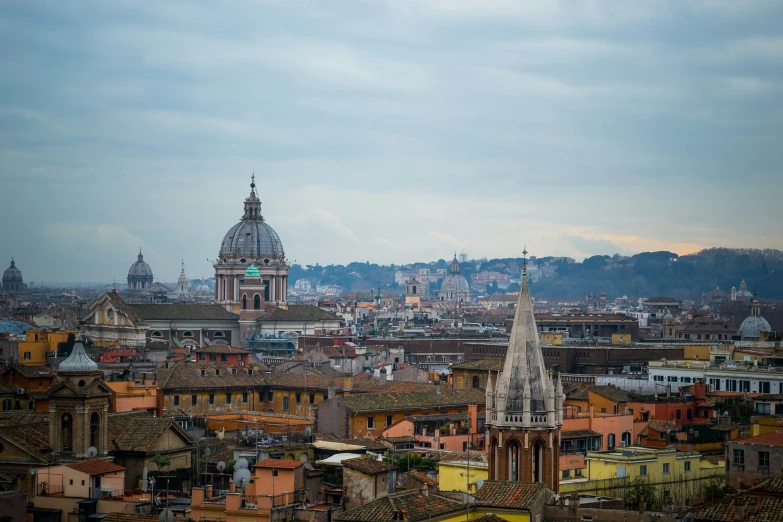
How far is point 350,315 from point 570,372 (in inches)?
3430

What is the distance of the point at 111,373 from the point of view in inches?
2544

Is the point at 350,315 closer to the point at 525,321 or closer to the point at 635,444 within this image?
the point at 635,444

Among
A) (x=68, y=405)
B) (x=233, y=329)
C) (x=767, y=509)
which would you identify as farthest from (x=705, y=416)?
(x=233, y=329)

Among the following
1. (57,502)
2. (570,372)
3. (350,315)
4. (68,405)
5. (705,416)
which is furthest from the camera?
(350,315)

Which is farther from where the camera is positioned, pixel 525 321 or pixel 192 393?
pixel 192 393

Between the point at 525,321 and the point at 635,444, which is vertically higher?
the point at 525,321

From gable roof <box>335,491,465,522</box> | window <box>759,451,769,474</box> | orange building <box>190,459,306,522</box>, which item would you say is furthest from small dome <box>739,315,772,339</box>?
gable roof <box>335,491,465,522</box>

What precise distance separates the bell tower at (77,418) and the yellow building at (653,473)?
1003 cm

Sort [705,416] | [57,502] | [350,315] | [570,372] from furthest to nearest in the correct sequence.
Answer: [350,315] < [570,372] < [705,416] < [57,502]

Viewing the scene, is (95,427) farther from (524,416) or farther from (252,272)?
(252,272)

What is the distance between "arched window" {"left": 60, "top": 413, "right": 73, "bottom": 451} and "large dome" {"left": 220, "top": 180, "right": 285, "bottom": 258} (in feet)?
283

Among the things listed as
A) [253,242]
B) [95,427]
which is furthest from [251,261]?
[95,427]

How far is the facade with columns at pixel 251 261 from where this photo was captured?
398 ft

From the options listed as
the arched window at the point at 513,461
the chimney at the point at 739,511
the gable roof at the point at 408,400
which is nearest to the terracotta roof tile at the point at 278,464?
the arched window at the point at 513,461
